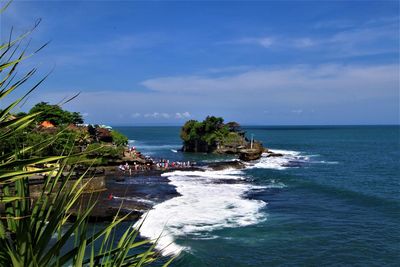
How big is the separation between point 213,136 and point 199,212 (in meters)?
59.2

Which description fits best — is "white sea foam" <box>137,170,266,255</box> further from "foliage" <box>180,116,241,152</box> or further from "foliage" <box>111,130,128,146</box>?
"foliage" <box>180,116,241,152</box>

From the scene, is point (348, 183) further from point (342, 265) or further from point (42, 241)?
point (42, 241)

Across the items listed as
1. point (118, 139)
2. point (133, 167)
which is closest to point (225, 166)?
point (133, 167)

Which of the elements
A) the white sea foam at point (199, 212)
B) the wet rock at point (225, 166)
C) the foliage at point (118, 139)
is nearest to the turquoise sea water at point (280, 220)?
the white sea foam at point (199, 212)

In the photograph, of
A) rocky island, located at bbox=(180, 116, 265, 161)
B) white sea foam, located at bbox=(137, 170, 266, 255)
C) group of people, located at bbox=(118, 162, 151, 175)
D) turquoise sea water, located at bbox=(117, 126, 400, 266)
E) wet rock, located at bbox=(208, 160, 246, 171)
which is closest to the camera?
turquoise sea water, located at bbox=(117, 126, 400, 266)

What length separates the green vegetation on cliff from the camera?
90688mm

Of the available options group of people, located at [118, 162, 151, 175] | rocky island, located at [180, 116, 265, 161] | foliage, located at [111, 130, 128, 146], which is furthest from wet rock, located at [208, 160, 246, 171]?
rocky island, located at [180, 116, 265, 161]

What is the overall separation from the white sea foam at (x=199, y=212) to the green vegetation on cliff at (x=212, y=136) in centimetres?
4271

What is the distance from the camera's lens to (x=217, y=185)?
146 feet

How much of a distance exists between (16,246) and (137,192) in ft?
117

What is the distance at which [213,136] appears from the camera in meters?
90.6

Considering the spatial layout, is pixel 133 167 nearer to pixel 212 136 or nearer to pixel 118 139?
pixel 118 139

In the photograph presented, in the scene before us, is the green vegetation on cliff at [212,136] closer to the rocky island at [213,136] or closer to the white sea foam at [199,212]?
the rocky island at [213,136]

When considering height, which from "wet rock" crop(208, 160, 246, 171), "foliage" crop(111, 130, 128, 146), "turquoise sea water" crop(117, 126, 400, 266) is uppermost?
"foliage" crop(111, 130, 128, 146)
